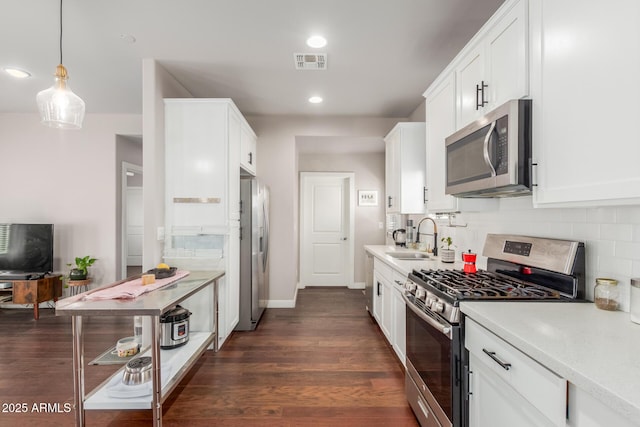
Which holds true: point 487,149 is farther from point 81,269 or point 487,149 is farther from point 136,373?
point 81,269

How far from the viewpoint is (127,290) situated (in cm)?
198

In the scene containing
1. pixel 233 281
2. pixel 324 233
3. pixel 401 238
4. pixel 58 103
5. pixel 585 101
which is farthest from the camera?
pixel 324 233

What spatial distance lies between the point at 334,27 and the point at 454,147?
1234mm

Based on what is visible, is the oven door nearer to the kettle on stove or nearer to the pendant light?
the kettle on stove

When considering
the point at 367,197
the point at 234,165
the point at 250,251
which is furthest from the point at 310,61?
the point at 367,197

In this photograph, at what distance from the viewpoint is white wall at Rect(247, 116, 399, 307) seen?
166 inches

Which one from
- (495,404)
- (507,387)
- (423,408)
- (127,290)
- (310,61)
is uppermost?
(310,61)

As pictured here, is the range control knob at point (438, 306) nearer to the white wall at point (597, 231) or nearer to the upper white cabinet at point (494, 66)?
the white wall at point (597, 231)

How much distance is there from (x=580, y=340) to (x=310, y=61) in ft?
8.62

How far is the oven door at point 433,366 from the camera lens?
139cm

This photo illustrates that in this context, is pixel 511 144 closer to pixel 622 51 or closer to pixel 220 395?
pixel 622 51

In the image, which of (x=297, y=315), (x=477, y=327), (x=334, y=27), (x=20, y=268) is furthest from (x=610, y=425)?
(x=20, y=268)

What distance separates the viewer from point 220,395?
2.22 metres

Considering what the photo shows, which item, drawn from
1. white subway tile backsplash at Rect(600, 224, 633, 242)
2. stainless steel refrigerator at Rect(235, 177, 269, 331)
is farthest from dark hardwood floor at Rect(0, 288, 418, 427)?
white subway tile backsplash at Rect(600, 224, 633, 242)
